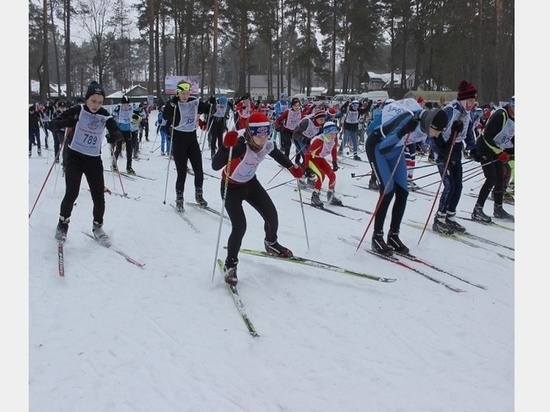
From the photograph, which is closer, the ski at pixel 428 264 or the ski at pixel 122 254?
the ski at pixel 428 264

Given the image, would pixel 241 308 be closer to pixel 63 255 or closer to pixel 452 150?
pixel 63 255

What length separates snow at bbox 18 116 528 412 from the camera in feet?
9.35

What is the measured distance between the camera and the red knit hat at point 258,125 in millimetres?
4309

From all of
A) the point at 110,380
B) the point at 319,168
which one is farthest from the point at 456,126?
the point at 110,380

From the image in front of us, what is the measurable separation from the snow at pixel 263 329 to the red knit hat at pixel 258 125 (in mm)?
1418

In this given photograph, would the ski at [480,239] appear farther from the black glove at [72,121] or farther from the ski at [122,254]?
the black glove at [72,121]

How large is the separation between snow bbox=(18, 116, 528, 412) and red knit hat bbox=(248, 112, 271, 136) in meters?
1.42

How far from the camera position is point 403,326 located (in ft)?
12.1

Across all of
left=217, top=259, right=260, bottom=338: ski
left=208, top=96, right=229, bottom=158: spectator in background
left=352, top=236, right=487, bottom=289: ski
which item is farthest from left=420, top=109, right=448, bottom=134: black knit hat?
left=208, top=96, right=229, bottom=158: spectator in background

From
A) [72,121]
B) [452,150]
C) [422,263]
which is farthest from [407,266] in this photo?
[72,121]

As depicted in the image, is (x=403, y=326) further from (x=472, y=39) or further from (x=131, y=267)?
(x=472, y=39)

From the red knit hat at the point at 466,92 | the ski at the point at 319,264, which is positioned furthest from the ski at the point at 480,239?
the ski at the point at 319,264

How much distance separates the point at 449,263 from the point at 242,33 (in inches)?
1179

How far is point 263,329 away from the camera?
11.9 feet
